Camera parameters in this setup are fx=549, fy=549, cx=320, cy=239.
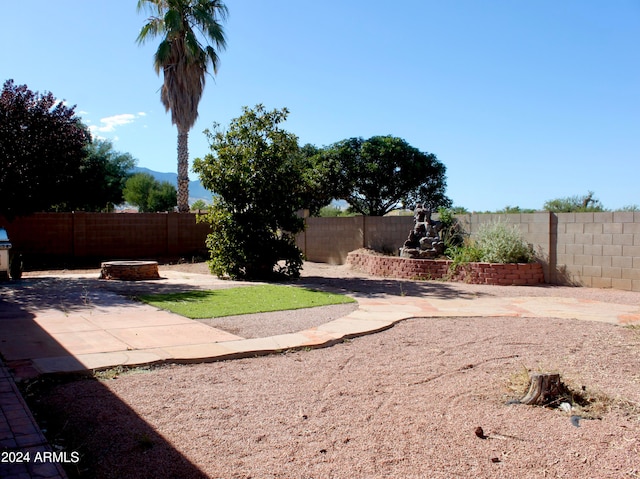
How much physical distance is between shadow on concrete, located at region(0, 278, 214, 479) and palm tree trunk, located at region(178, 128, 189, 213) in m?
18.3

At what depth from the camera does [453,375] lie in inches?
208

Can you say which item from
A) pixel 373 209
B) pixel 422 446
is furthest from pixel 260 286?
pixel 373 209

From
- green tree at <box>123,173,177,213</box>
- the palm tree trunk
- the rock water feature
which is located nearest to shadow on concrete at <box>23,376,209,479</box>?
the rock water feature

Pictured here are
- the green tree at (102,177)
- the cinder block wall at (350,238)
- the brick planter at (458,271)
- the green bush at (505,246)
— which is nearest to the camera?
the cinder block wall at (350,238)

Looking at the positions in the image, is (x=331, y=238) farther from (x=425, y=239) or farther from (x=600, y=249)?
(x=600, y=249)

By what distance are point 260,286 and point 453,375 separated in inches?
292

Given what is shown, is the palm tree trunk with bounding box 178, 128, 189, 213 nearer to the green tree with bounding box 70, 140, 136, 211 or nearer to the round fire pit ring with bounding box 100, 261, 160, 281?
the green tree with bounding box 70, 140, 136, 211

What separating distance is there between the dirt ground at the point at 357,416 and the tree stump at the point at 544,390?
4.7 inches

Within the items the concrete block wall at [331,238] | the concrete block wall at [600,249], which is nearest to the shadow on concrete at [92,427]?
the concrete block wall at [600,249]

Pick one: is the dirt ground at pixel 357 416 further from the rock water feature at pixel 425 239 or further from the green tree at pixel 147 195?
the green tree at pixel 147 195

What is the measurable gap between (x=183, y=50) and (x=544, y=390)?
21.4 metres

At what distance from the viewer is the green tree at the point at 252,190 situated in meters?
13.9

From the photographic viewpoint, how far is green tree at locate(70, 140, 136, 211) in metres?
28.0

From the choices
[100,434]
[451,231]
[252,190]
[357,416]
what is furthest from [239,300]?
[451,231]
